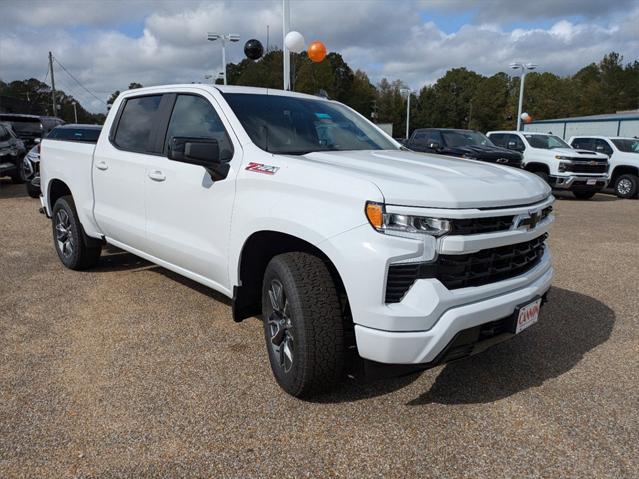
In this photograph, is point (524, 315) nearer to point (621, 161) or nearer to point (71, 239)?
point (71, 239)

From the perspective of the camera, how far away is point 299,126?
150 inches

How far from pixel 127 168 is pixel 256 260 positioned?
1.70 m

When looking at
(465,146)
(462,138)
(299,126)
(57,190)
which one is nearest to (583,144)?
(462,138)

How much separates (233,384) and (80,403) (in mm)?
872

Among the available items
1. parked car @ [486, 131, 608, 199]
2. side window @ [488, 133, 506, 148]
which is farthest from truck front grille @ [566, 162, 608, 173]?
side window @ [488, 133, 506, 148]

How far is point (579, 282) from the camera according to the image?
5.65 m

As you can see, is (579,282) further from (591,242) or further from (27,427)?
(27,427)

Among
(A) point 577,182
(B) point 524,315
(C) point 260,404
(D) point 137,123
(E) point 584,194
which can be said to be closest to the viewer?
(B) point 524,315

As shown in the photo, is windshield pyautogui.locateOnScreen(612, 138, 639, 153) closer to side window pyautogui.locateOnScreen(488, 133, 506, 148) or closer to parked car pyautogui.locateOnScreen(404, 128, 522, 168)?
side window pyautogui.locateOnScreen(488, 133, 506, 148)

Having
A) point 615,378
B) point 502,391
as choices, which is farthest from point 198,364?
point 615,378

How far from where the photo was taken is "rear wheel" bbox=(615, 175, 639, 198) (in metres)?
15.1

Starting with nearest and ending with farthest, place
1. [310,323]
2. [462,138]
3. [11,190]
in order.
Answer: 1. [310,323]
2. [462,138]
3. [11,190]

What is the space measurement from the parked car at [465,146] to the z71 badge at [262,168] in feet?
30.5

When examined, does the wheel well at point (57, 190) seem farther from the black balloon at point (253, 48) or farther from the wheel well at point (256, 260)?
the black balloon at point (253, 48)
